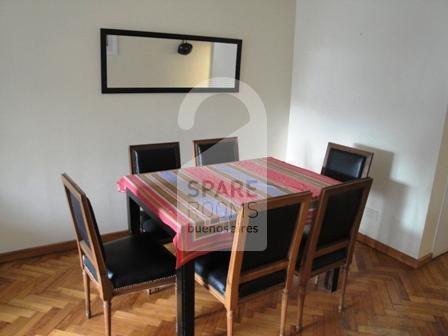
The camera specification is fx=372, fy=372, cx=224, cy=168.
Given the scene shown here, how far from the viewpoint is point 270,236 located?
170cm

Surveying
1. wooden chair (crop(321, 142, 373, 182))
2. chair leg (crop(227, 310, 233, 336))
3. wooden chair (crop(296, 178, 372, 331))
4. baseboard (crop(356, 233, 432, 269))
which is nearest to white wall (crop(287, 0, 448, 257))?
baseboard (crop(356, 233, 432, 269))

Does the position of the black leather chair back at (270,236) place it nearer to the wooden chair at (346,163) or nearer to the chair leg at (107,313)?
the chair leg at (107,313)

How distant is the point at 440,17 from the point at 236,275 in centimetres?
218

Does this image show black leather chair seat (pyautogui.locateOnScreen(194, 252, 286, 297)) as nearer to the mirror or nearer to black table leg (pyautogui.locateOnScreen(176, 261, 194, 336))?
black table leg (pyautogui.locateOnScreen(176, 261, 194, 336))

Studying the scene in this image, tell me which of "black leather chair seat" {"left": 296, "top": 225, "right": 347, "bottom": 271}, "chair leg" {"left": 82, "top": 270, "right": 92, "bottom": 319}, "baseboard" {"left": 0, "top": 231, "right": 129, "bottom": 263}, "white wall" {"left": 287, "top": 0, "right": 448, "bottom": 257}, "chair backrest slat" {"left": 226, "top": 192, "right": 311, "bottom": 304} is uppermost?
"white wall" {"left": 287, "top": 0, "right": 448, "bottom": 257}

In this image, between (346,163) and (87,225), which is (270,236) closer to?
(87,225)

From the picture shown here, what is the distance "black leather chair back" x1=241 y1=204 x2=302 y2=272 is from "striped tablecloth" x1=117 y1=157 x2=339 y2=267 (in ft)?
0.56

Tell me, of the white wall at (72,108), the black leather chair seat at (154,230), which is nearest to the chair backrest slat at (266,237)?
the black leather chair seat at (154,230)

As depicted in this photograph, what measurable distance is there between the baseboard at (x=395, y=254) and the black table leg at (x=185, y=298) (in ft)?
6.06

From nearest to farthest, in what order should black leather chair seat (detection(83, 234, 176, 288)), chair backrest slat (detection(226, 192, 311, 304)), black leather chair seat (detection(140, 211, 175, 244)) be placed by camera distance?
chair backrest slat (detection(226, 192, 311, 304)), black leather chair seat (detection(83, 234, 176, 288)), black leather chair seat (detection(140, 211, 175, 244))

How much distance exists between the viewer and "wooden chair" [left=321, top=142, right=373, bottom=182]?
2621 millimetres

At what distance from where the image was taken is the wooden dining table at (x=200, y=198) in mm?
1744

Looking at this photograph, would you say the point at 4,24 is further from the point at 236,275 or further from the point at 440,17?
the point at 440,17

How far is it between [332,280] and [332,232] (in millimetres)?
599
